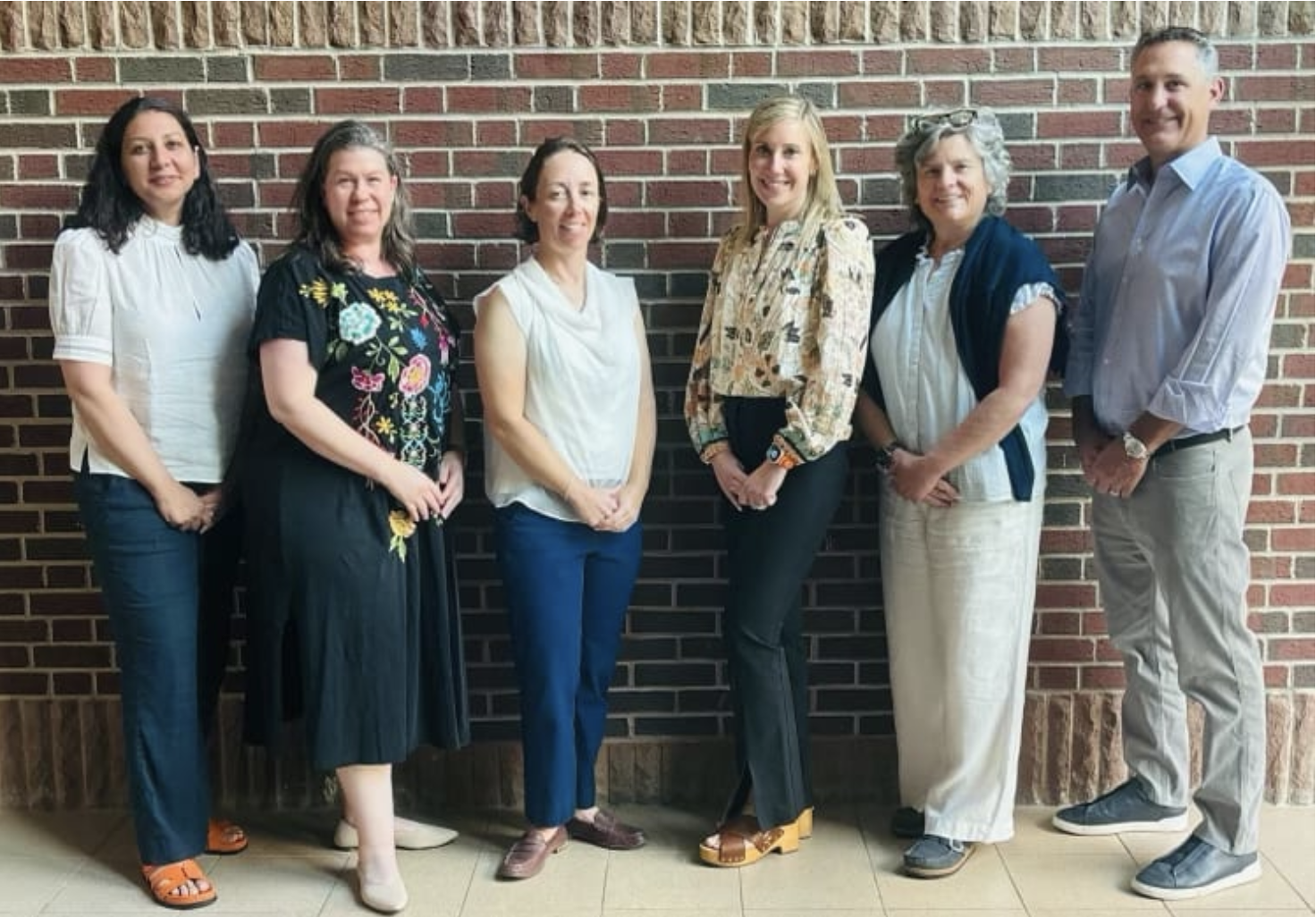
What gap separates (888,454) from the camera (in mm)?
2914

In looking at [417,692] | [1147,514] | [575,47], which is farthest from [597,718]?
[575,47]

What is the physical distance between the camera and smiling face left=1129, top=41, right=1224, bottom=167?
2.71 meters

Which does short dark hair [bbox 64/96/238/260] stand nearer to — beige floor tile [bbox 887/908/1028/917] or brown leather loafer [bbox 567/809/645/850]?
brown leather loafer [bbox 567/809/645/850]

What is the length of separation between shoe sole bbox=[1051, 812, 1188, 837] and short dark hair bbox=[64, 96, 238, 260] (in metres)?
2.55

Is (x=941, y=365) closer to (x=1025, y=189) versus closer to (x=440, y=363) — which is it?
(x=1025, y=189)

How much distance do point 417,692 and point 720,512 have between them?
0.92 meters

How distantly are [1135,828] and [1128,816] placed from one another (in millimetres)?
35

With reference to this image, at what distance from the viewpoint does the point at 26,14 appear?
312 cm

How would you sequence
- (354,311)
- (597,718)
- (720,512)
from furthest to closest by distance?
(720,512) < (597,718) < (354,311)

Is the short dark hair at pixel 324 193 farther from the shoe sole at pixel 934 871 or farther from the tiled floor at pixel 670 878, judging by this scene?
the shoe sole at pixel 934 871

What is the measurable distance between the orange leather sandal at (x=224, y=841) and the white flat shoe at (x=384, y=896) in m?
0.47

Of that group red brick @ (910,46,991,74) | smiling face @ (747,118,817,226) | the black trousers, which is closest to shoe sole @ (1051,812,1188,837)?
the black trousers

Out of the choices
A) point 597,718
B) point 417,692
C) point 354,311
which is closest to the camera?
point 354,311

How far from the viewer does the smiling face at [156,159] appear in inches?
108
